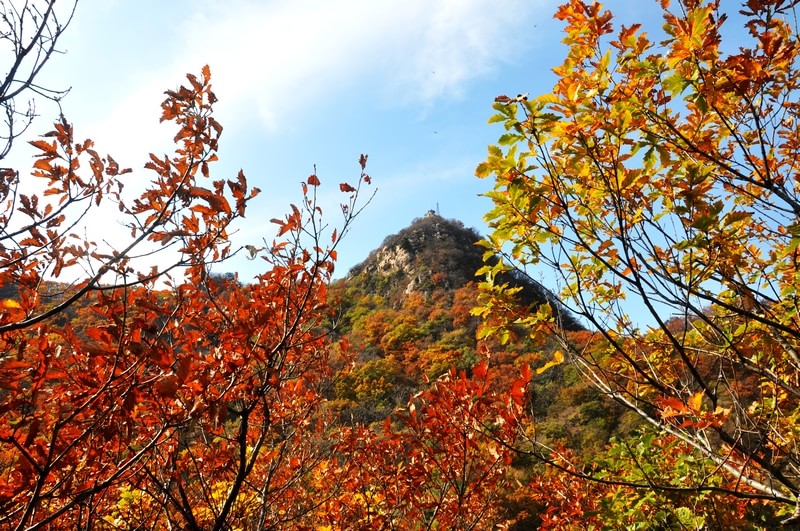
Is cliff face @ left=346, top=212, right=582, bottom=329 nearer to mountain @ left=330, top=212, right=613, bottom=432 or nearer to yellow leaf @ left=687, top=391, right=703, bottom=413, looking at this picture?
mountain @ left=330, top=212, right=613, bottom=432

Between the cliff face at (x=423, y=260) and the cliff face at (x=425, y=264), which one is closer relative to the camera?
the cliff face at (x=425, y=264)

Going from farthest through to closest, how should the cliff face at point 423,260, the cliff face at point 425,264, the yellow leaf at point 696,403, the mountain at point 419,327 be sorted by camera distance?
1. the cliff face at point 423,260
2. the cliff face at point 425,264
3. the mountain at point 419,327
4. the yellow leaf at point 696,403

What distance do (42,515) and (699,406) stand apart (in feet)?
13.8

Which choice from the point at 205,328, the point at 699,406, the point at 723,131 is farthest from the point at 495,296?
the point at 205,328

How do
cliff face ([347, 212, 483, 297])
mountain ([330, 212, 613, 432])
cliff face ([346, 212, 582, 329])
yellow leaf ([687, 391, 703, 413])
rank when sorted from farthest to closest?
cliff face ([347, 212, 483, 297]) → cliff face ([346, 212, 582, 329]) → mountain ([330, 212, 613, 432]) → yellow leaf ([687, 391, 703, 413])

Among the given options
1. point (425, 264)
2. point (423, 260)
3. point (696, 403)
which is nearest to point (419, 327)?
point (425, 264)

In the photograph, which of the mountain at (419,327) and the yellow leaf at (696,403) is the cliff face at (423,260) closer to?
the mountain at (419,327)

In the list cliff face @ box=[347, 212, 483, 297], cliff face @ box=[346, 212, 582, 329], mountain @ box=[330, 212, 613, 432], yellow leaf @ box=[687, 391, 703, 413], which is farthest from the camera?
cliff face @ box=[347, 212, 483, 297]

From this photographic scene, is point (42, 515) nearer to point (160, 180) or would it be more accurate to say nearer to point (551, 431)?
point (160, 180)

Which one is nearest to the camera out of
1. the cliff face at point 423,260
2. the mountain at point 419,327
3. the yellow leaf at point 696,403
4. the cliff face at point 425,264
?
the yellow leaf at point 696,403

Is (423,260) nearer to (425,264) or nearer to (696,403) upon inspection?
(425,264)

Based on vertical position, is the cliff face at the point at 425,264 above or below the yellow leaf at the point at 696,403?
above

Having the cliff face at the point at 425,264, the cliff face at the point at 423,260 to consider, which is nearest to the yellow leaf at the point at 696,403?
the cliff face at the point at 425,264

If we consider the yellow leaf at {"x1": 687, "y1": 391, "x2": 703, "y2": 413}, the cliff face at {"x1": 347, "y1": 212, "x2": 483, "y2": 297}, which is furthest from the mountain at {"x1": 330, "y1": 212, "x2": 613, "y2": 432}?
the yellow leaf at {"x1": 687, "y1": 391, "x2": 703, "y2": 413}
